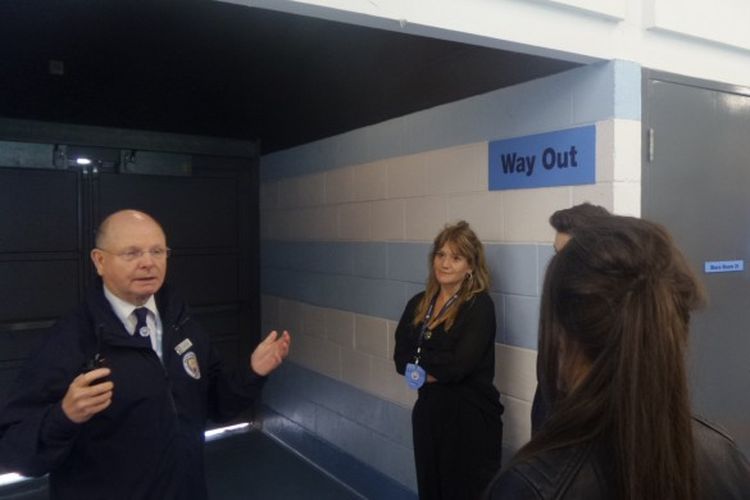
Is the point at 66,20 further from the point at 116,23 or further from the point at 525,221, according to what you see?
the point at 525,221

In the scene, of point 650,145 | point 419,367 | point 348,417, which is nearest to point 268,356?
point 419,367

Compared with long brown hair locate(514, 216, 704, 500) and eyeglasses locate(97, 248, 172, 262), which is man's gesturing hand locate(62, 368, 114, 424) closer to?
eyeglasses locate(97, 248, 172, 262)

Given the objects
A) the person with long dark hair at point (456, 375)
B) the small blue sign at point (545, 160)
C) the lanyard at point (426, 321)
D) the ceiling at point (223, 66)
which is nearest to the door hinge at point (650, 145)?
the small blue sign at point (545, 160)

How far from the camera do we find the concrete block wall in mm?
2242

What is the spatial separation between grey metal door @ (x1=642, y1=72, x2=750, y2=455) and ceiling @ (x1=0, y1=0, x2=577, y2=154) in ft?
1.53

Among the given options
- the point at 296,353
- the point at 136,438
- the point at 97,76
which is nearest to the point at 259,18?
the point at 97,76

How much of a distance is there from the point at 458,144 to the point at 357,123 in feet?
2.83

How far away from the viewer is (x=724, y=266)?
94.9 inches

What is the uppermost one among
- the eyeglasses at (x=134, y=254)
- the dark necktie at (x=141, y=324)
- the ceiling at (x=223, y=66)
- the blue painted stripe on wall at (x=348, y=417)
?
the ceiling at (x=223, y=66)

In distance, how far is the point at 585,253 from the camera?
86cm

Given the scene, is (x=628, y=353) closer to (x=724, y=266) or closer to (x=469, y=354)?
(x=469, y=354)

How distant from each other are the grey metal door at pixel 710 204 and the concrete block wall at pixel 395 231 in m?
0.13

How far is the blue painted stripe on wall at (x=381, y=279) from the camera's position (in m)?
2.44

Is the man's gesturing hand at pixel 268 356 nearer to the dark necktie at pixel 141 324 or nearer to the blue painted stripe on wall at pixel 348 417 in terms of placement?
the dark necktie at pixel 141 324
